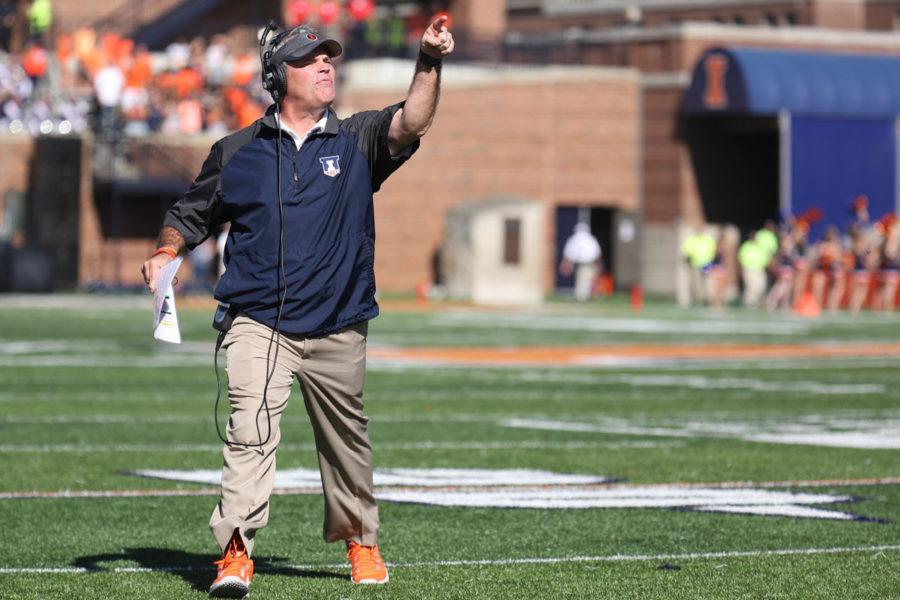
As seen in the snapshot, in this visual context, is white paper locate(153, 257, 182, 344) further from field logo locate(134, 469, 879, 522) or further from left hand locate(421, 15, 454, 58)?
field logo locate(134, 469, 879, 522)

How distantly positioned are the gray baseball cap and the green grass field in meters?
1.95

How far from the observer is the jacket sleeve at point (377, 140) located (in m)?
7.42

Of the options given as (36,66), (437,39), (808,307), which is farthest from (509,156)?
(437,39)

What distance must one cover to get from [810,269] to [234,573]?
35.3 m

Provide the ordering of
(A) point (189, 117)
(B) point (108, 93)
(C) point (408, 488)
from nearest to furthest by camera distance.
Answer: (C) point (408, 488) < (B) point (108, 93) < (A) point (189, 117)

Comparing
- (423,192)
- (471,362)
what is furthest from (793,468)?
(423,192)

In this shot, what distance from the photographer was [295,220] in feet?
23.7

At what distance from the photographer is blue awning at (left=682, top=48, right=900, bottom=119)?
4803 centimetres

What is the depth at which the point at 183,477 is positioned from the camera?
1116cm

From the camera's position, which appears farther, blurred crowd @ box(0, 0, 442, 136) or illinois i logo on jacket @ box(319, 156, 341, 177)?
blurred crowd @ box(0, 0, 442, 136)

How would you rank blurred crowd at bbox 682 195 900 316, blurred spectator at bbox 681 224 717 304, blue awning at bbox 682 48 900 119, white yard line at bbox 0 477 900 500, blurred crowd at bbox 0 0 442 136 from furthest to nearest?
blue awning at bbox 682 48 900 119
blurred crowd at bbox 0 0 442 136
blurred spectator at bbox 681 224 717 304
blurred crowd at bbox 682 195 900 316
white yard line at bbox 0 477 900 500

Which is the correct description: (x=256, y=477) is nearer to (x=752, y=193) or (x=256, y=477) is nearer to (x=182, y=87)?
(x=182, y=87)

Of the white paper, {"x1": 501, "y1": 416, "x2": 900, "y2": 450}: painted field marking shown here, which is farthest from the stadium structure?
the white paper

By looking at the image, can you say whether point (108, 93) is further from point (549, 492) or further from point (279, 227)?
point (279, 227)
